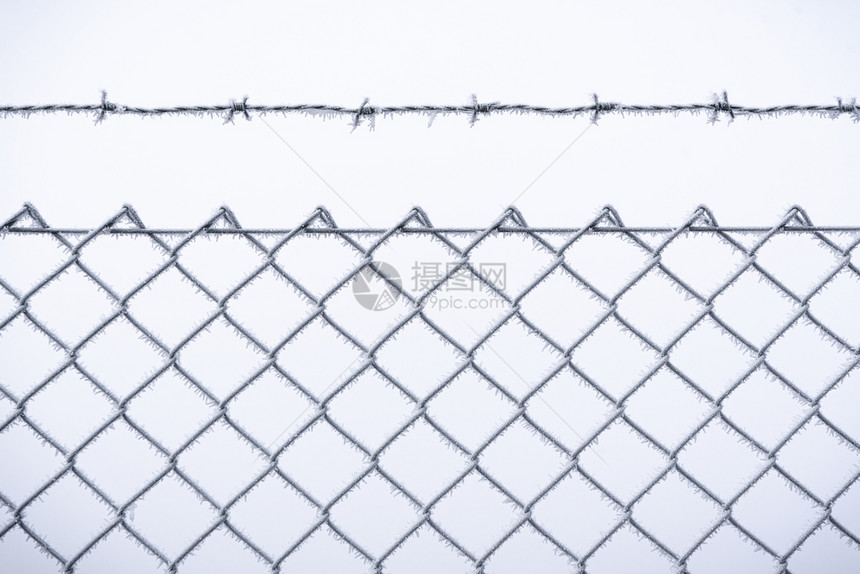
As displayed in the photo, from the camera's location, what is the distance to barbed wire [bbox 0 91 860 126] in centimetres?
60

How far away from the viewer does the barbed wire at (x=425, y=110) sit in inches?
23.8

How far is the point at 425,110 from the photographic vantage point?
61 centimetres

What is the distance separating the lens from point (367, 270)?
0.60 metres

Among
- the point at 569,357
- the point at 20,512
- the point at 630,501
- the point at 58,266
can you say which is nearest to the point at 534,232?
the point at 569,357

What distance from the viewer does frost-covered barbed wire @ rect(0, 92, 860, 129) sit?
604 millimetres

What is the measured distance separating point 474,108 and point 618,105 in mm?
158

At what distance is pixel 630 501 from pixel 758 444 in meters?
0.16

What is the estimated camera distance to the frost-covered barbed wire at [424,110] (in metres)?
0.60

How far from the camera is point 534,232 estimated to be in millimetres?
596

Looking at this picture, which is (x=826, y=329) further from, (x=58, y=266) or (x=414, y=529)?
(x=58, y=266)

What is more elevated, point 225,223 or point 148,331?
point 225,223

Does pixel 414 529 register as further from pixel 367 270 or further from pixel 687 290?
pixel 687 290

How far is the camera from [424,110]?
61cm

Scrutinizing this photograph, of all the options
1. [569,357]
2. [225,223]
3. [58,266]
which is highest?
[569,357]
